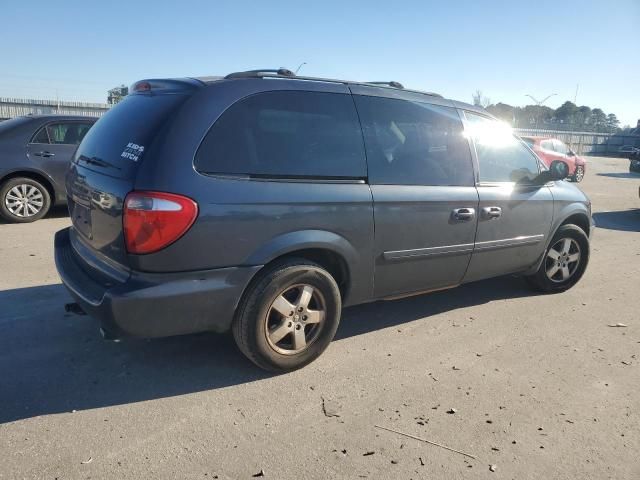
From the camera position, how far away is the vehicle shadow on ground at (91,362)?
301cm

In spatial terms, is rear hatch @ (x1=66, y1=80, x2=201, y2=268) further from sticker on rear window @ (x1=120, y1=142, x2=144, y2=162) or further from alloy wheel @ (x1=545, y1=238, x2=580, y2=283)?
alloy wheel @ (x1=545, y1=238, x2=580, y2=283)

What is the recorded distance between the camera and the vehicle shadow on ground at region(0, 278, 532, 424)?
9.88ft

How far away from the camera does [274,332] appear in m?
3.29

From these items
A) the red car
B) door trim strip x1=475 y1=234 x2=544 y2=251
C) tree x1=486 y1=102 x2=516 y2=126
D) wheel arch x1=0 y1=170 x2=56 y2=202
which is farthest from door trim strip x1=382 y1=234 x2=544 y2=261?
tree x1=486 y1=102 x2=516 y2=126

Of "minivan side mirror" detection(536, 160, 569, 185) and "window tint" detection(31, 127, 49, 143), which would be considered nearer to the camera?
"minivan side mirror" detection(536, 160, 569, 185)

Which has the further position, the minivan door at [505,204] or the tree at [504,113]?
the tree at [504,113]

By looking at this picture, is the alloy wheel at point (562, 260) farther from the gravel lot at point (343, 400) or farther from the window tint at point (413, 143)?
the window tint at point (413, 143)

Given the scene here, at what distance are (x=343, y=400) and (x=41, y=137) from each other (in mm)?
6711

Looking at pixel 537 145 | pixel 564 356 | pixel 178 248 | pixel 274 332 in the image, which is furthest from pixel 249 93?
pixel 537 145

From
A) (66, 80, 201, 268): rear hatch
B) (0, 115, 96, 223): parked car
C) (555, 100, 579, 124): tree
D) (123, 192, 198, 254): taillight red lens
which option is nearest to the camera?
(123, 192, 198, 254): taillight red lens

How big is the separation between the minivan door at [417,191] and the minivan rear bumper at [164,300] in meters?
1.11

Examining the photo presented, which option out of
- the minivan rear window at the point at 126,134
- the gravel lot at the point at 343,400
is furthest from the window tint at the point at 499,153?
the minivan rear window at the point at 126,134

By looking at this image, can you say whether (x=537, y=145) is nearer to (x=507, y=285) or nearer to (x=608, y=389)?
(x=507, y=285)

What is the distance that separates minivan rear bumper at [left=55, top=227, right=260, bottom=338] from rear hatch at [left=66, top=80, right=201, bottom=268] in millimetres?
178
